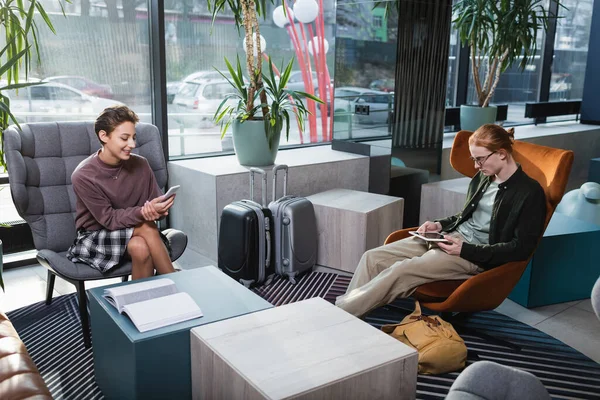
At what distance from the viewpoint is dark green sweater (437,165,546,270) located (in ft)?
8.90

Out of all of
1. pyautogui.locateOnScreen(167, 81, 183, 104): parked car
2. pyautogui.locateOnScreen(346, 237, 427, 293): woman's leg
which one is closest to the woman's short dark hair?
pyautogui.locateOnScreen(346, 237, 427, 293): woman's leg

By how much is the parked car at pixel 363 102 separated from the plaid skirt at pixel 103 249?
237cm

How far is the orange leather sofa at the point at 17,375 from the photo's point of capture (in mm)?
1696

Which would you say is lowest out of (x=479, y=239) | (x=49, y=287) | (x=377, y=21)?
(x=49, y=287)

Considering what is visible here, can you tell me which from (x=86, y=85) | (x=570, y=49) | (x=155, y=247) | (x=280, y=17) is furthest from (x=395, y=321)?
(x=570, y=49)

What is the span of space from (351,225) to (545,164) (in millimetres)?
1354

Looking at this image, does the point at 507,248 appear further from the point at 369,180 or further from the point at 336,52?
the point at 336,52

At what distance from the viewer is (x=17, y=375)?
1803mm

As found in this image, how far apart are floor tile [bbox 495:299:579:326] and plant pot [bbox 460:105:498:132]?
9.17 feet

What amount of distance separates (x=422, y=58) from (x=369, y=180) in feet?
3.42

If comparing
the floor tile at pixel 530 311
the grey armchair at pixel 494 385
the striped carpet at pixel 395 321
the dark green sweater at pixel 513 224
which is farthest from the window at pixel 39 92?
the grey armchair at pixel 494 385

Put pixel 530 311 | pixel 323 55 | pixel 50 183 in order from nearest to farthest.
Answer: pixel 50 183 → pixel 530 311 → pixel 323 55

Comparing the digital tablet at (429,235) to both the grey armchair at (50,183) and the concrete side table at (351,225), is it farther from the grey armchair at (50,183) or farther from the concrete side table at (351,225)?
the grey armchair at (50,183)

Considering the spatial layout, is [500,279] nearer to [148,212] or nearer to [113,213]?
[148,212]
